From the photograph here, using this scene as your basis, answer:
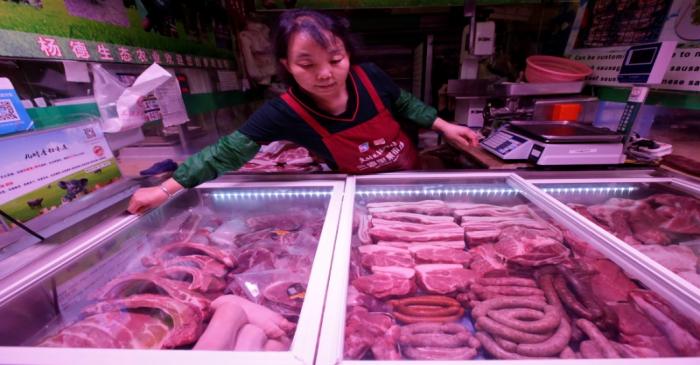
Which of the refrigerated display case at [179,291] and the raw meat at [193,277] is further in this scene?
the raw meat at [193,277]

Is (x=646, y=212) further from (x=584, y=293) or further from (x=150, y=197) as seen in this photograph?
(x=150, y=197)

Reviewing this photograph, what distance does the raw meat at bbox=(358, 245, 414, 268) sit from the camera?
1308mm

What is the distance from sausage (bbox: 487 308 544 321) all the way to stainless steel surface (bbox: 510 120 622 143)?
4.70 ft

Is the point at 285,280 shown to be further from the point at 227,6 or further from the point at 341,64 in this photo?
the point at 227,6

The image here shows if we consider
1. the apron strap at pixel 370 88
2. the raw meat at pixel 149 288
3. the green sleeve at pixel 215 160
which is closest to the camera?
the raw meat at pixel 149 288

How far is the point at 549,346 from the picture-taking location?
897 millimetres

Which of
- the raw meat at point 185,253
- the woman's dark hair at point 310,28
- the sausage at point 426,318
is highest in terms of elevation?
the woman's dark hair at point 310,28

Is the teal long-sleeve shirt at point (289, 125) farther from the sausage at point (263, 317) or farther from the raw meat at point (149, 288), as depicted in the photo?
the sausage at point (263, 317)

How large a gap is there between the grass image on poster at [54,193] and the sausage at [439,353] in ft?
5.62

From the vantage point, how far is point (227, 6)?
3.82 metres

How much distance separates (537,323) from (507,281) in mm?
230

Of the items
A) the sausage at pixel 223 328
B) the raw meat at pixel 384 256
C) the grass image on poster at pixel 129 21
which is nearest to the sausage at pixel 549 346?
the raw meat at pixel 384 256

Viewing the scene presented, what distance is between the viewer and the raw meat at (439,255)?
1.34 meters

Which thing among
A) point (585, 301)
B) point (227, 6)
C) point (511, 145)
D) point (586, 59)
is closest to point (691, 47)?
point (586, 59)
